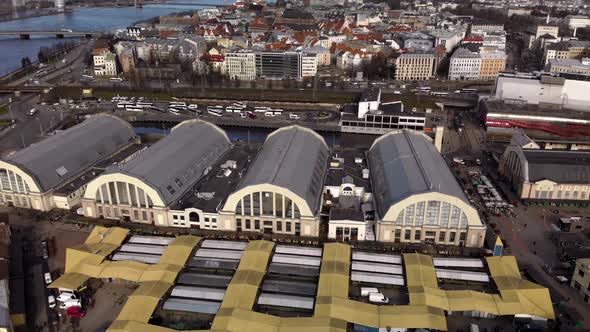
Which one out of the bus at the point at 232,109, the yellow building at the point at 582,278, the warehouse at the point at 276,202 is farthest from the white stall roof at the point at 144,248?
the bus at the point at 232,109

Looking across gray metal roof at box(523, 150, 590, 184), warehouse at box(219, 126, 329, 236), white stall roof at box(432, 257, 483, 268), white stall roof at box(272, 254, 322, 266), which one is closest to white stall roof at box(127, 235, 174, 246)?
warehouse at box(219, 126, 329, 236)

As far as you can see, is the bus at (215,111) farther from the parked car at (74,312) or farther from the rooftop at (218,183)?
the parked car at (74,312)

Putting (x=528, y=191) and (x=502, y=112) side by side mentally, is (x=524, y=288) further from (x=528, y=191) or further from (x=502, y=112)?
(x=502, y=112)

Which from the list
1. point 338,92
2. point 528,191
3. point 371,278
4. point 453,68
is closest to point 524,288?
point 371,278

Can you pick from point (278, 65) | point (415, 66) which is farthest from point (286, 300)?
point (415, 66)

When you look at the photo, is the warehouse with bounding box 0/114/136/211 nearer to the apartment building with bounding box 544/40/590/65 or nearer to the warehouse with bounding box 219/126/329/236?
the warehouse with bounding box 219/126/329/236

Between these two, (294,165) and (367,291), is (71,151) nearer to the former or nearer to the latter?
(294,165)
